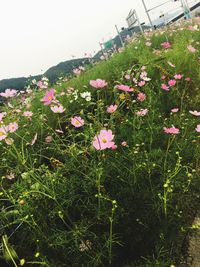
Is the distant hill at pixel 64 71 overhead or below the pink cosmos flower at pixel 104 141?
below

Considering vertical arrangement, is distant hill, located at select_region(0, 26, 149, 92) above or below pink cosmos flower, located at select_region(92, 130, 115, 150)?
below

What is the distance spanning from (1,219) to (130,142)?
3.52 ft

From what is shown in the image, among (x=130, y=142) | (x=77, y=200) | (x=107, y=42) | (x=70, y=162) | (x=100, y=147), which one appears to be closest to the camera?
(x=100, y=147)

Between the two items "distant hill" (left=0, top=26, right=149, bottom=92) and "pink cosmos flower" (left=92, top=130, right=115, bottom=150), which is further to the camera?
"distant hill" (left=0, top=26, right=149, bottom=92)

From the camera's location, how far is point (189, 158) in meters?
2.25

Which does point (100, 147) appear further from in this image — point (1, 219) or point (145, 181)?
point (1, 219)

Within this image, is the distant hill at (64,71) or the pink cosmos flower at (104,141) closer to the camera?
the pink cosmos flower at (104,141)

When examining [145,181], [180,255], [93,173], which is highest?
[93,173]

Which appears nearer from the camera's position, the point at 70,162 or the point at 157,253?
the point at 157,253

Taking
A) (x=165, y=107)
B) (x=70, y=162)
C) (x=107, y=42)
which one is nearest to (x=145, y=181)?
(x=70, y=162)

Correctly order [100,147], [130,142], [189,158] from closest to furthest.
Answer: [100,147] → [189,158] → [130,142]

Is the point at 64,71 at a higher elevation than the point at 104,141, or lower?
lower

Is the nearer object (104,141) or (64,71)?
(104,141)

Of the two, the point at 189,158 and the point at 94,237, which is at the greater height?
the point at 94,237
